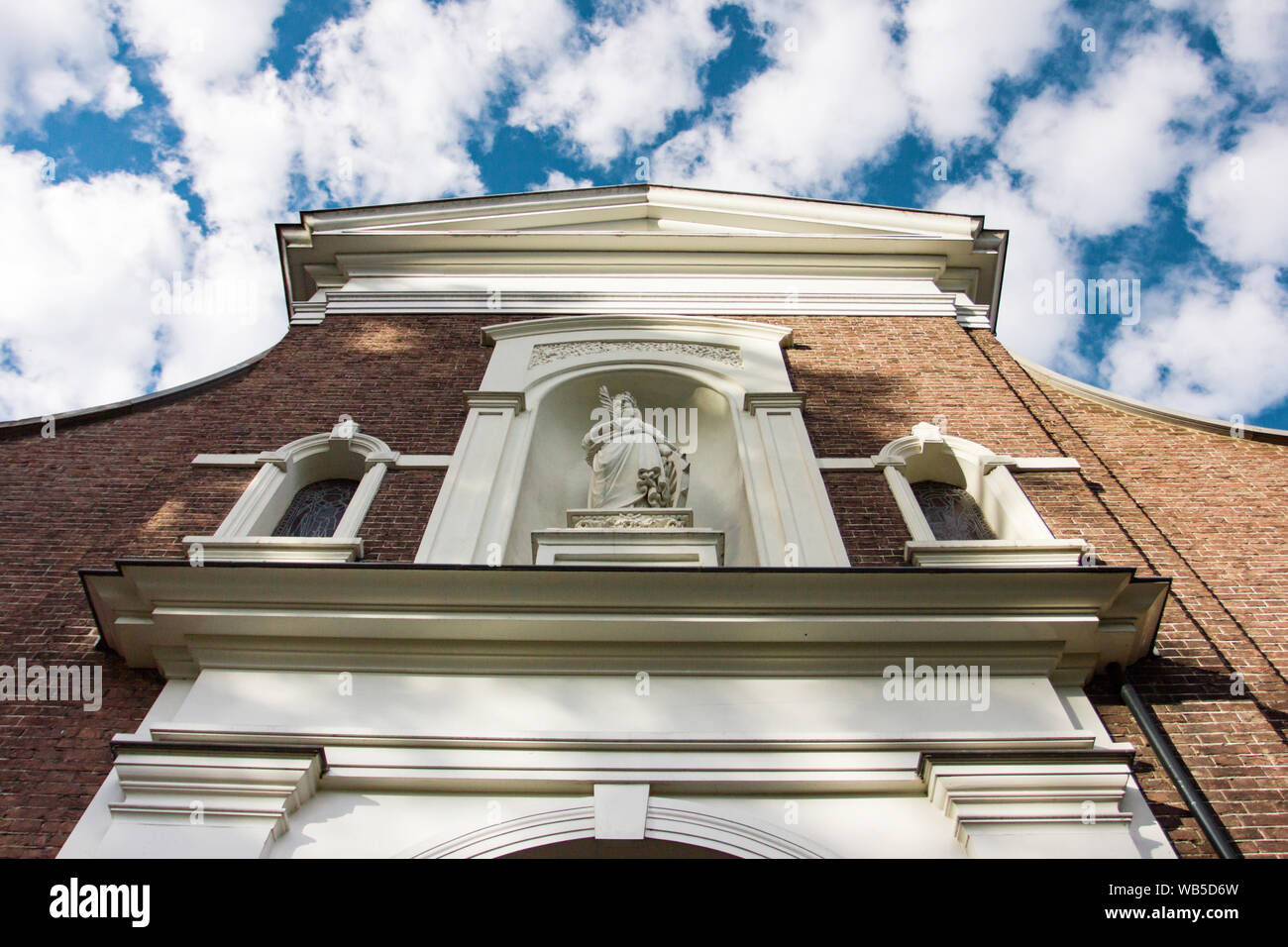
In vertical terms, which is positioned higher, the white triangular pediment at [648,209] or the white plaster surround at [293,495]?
the white triangular pediment at [648,209]

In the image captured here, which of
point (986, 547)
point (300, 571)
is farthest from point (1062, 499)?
point (300, 571)

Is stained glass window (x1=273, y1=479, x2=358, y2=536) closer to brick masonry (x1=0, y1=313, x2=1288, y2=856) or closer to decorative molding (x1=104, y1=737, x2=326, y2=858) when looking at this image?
brick masonry (x1=0, y1=313, x2=1288, y2=856)

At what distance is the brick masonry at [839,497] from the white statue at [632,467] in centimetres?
132

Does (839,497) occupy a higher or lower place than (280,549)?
higher

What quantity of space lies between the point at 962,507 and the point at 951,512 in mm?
135

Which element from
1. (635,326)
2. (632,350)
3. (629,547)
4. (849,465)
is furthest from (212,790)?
(635,326)

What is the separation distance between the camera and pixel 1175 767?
6012mm

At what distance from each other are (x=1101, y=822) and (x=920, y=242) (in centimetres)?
844

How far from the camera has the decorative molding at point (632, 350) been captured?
1098cm

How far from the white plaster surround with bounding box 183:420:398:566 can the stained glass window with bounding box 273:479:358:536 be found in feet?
0.22

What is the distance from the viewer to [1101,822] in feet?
18.2

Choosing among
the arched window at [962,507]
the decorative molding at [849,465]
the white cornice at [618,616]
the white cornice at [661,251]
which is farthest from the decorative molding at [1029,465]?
the white cornice at [661,251]

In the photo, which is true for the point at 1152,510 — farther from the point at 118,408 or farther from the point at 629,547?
the point at 118,408

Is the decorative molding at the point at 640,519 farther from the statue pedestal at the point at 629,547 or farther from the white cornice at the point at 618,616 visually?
the white cornice at the point at 618,616
